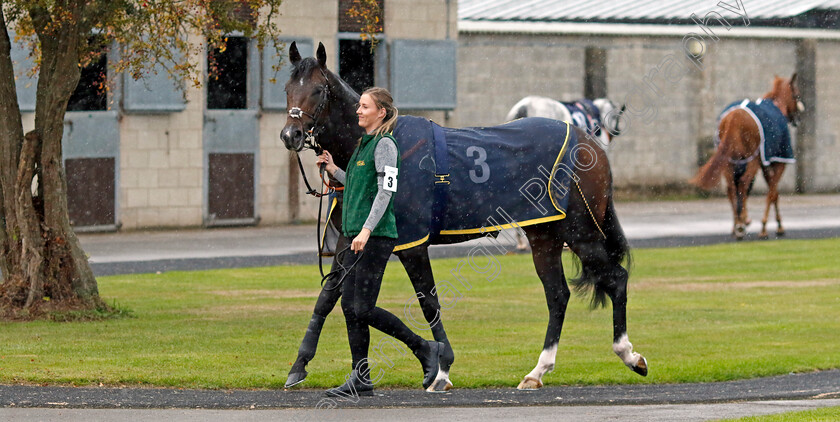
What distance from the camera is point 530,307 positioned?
43.6 ft

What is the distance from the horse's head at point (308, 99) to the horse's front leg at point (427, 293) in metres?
0.98

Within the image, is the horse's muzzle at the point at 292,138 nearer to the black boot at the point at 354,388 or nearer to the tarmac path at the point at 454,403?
the black boot at the point at 354,388

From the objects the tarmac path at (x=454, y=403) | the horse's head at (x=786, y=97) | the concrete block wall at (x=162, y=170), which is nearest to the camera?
the tarmac path at (x=454, y=403)

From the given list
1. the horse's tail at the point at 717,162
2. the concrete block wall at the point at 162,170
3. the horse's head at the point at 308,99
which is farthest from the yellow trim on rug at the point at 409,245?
the concrete block wall at the point at 162,170

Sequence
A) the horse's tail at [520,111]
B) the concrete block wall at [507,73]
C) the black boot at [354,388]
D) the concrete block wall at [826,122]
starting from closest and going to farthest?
the black boot at [354,388]
the horse's tail at [520,111]
the concrete block wall at [507,73]
the concrete block wall at [826,122]

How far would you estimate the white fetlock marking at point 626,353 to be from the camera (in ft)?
29.2

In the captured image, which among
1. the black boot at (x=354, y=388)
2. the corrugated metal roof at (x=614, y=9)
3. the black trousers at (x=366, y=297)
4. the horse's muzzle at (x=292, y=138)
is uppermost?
the corrugated metal roof at (x=614, y=9)

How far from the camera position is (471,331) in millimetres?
11461

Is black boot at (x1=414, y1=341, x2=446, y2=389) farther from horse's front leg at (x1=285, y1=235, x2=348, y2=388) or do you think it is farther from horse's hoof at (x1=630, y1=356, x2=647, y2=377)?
horse's hoof at (x1=630, y1=356, x2=647, y2=377)

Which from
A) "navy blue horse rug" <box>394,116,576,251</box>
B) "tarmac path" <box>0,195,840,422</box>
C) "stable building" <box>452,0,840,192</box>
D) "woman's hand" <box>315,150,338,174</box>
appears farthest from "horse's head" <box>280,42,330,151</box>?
"stable building" <box>452,0,840,192</box>

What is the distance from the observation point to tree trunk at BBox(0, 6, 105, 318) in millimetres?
11602

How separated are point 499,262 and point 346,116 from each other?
9.28m

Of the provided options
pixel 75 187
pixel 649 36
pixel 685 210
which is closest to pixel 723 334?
pixel 75 187

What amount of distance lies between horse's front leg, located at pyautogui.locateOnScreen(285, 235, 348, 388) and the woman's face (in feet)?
3.20
